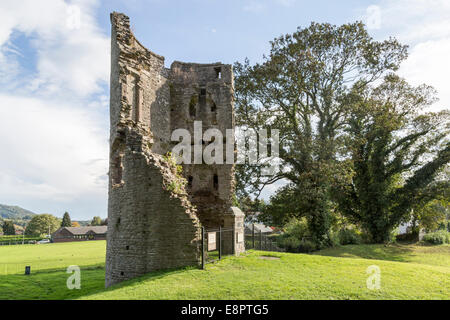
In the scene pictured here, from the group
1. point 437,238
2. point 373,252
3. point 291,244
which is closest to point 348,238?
point 373,252

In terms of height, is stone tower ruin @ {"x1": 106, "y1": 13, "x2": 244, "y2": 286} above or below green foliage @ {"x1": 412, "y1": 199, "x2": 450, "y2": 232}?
above

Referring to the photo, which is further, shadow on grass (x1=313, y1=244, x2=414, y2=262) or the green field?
shadow on grass (x1=313, y1=244, x2=414, y2=262)

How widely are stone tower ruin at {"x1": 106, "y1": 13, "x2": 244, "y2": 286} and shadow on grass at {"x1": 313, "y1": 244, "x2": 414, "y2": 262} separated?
26.2ft

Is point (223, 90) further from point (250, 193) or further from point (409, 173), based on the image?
point (409, 173)

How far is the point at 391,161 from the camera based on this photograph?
23.4m

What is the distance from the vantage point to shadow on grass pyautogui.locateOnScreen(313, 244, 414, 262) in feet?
59.1

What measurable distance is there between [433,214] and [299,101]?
13.7m

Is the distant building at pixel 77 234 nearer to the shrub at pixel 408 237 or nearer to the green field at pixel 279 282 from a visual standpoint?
the green field at pixel 279 282

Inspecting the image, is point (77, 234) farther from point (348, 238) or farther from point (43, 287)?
point (348, 238)

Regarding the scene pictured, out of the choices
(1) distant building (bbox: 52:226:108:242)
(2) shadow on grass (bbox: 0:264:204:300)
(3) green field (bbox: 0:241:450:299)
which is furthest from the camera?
(1) distant building (bbox: 52:226:108:242)

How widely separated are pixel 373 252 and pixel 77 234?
57.7m

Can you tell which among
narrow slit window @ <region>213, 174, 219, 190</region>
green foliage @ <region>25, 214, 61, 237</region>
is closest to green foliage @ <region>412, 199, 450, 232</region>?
narrow slit window @ <region>213, 174, 219, 190</region>

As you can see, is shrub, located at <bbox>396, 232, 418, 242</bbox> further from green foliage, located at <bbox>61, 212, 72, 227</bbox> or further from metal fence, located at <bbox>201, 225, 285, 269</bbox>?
green foliage, located at <bbox>61, 212, 72, 227</bbox>

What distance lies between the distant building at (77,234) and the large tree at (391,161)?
179 ft
